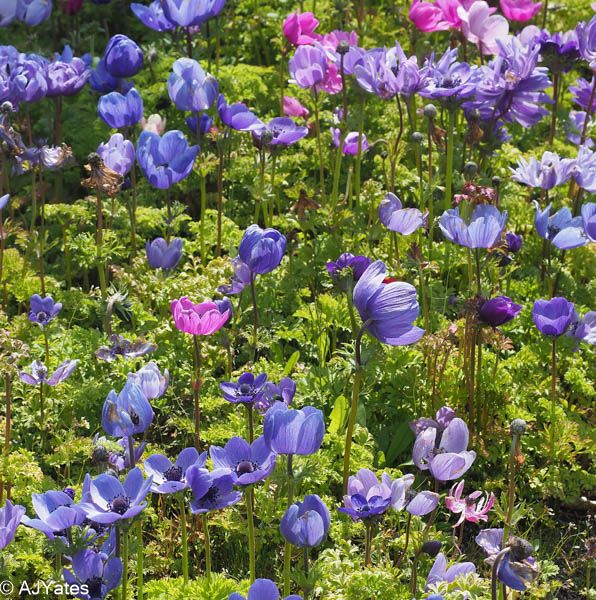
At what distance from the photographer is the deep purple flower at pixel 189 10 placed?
13.0 ft

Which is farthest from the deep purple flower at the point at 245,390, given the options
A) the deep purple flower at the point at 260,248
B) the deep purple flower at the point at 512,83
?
the deep purple flower at the point at 512,83

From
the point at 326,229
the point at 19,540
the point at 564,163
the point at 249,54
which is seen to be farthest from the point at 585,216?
the point at 249,54

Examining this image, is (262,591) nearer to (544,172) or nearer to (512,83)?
(544,172)

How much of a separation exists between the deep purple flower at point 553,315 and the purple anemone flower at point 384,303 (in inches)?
28.8

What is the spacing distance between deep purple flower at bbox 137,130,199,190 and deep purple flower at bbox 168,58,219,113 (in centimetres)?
24

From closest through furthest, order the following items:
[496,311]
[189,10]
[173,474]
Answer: [173,474] → [496,311] → [189,10]

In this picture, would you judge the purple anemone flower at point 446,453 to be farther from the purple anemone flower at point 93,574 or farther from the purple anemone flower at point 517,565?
the purple anemone flower at point 93,574

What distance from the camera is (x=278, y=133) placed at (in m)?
3.81

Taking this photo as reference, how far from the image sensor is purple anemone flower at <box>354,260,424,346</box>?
241 cm

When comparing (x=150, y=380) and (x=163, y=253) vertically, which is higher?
(x=150, y=380)

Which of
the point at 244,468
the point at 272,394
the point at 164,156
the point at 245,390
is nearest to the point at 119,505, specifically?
the point at 244,468

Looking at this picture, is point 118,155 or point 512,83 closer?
point 118,155

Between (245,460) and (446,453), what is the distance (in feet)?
1.80

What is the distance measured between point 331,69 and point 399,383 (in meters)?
1.62
